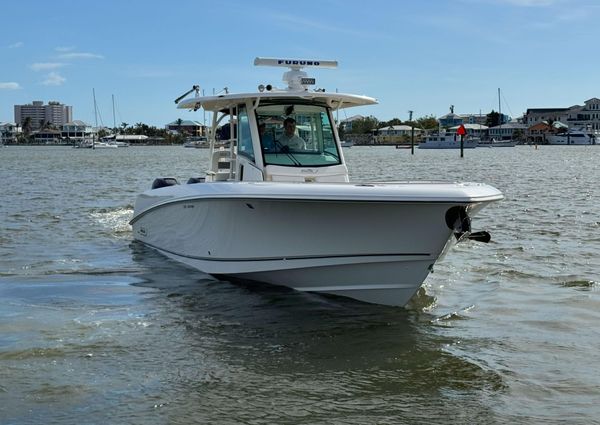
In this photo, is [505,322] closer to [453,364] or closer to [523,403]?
[453,364]

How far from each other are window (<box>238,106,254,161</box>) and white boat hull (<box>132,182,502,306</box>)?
986mm

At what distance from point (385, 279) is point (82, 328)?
342 cm

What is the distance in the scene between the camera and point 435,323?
8.55 metres

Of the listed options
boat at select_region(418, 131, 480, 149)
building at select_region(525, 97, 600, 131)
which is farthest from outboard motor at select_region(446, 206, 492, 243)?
building at select_region(525, 97, 600, 131)

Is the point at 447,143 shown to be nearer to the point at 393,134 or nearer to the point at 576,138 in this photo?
the point at 576,138

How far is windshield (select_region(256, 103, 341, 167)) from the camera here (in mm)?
10414

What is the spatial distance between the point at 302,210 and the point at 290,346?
5.69ft

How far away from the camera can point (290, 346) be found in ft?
24.9

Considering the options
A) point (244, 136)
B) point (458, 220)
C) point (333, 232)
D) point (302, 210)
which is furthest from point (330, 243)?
point (244, 136)

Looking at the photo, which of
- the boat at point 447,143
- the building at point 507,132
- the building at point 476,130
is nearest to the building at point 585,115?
the building at point 507,132

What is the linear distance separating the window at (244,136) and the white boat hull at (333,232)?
986 mm

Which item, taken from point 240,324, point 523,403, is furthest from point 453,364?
point 240,324

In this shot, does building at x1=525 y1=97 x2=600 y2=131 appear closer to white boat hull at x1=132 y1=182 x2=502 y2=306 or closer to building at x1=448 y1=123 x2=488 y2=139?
building at x1=448 y1=123 x2=488 y2=139

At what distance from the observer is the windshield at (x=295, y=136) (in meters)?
A: 10.4
